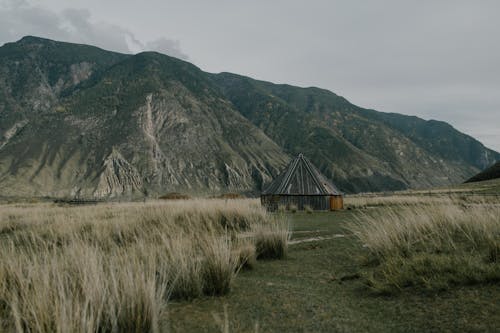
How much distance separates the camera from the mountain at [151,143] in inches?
4289

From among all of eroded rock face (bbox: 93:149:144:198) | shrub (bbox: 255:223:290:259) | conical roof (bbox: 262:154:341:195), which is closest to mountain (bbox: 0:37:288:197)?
eroded rock face (bbox: 93:149:144:198)

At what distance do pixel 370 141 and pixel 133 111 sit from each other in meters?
121

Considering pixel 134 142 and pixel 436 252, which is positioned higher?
pixel 134 142

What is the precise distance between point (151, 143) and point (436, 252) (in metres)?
120

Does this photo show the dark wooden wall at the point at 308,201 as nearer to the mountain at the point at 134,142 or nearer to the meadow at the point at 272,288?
the meadow at the point at 272,288

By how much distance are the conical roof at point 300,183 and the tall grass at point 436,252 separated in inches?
999

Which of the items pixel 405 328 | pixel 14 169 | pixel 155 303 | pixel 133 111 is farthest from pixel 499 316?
pixel 133 111

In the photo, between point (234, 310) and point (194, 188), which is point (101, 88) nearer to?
point (194, 188)

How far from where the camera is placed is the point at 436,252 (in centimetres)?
606

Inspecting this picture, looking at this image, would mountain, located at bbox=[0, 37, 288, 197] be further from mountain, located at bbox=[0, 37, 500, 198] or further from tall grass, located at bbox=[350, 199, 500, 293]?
tall grass, located at bbox=[350, 199, 500, 293]

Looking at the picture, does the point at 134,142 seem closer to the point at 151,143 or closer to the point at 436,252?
the point at 151,143

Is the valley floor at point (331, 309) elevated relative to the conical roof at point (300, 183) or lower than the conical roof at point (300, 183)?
lower

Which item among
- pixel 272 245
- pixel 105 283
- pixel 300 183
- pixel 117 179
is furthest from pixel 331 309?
pixel 117 179

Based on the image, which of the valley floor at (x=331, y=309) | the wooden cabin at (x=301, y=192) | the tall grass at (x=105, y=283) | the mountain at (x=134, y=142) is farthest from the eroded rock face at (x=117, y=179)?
the valley floor at (x=331, y=309)
